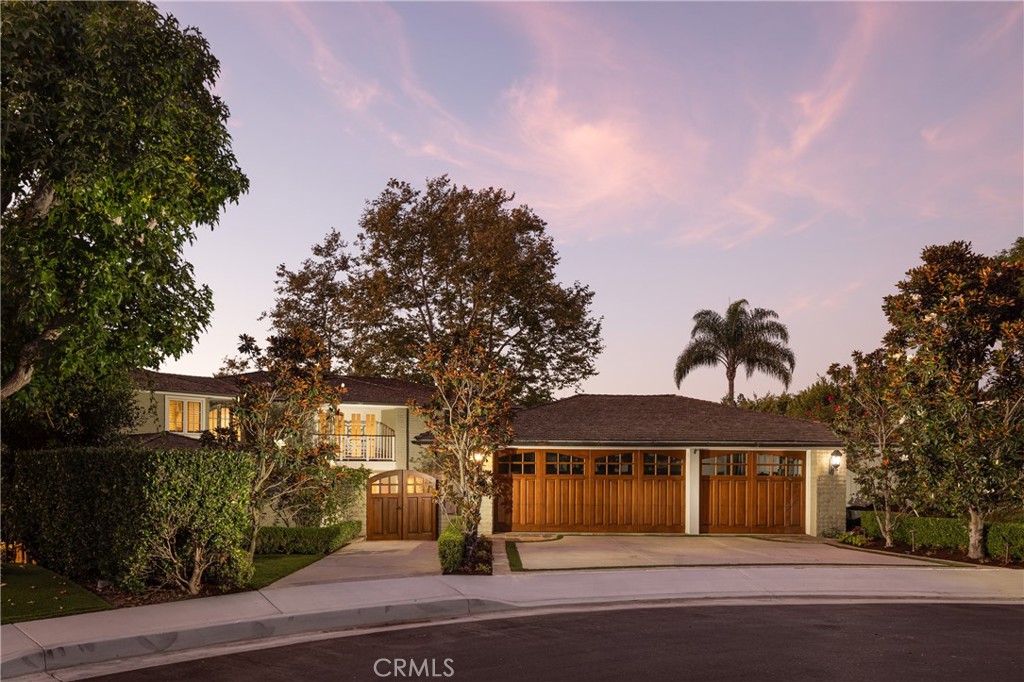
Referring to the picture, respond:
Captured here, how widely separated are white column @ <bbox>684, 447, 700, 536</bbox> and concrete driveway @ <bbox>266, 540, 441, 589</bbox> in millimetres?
7317

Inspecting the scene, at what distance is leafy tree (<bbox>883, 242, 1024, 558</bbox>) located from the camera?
1839 cm

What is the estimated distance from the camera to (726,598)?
14.1 meters

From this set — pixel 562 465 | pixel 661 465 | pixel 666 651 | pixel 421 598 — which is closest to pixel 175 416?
pixel 562 465

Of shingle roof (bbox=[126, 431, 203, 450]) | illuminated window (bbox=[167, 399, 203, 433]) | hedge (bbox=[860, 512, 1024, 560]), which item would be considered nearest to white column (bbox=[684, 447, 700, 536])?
hedge (bbox=[860, 512, 1024, 560])

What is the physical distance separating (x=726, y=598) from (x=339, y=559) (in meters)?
9.07

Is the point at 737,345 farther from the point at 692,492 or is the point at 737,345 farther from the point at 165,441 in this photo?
the point at 165,441

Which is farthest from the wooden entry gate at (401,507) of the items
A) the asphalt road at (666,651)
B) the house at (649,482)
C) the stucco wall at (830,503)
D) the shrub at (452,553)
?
the asphalt road at (666,651)

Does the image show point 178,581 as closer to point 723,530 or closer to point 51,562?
point 51,562

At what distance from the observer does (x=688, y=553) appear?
19531 millimetres

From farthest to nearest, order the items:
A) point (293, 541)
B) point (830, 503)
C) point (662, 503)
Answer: point (662, 503) → point (830, 503) → point (293, 541)

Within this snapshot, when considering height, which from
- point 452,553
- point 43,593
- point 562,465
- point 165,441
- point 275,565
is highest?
point 165,441

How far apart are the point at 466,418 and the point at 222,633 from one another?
288 inches

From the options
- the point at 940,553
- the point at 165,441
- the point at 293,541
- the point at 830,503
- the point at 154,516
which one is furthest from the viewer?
the point at 830,503

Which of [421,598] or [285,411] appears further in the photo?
[285,411]
